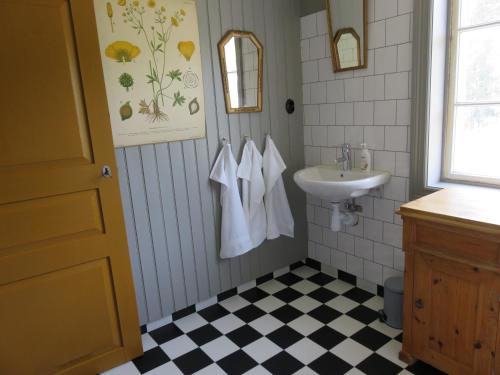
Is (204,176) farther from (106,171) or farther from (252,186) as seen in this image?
(106,171)

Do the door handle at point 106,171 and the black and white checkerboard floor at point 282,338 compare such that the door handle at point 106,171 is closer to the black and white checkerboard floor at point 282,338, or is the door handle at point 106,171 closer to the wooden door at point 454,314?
the black and white checkerboard floor at point 282,338

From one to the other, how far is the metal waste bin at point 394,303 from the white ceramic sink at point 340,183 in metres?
0.56

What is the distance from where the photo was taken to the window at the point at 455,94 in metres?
1.96

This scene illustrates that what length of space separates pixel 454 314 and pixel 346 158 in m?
1.16

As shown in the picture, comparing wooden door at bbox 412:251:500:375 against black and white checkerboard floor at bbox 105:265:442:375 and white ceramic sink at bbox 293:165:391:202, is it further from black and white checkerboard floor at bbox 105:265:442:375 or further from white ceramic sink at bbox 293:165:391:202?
white ceramic sink at bbox 293:165:391:202

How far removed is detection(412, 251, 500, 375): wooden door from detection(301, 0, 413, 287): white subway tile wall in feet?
2.15

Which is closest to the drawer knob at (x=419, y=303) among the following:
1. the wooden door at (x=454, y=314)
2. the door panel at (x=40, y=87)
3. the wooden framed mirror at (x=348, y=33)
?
the wooden door at (x=454, y=314)

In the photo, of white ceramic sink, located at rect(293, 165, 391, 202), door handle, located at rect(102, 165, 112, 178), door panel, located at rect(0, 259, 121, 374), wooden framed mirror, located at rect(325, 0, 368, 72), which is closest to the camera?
door panel, located at rect(0, 259, 121, 374)

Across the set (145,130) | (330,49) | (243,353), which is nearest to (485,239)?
(243,353)

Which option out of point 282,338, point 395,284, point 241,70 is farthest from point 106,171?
point 395,284

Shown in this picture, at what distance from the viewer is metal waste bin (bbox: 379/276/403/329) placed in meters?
2.19

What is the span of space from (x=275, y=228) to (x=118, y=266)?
1170 mm

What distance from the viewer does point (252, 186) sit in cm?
257

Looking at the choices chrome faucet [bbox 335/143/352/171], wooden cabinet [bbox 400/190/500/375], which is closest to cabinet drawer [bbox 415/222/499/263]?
wooden cabinet [bbox 400/190/500/375]
